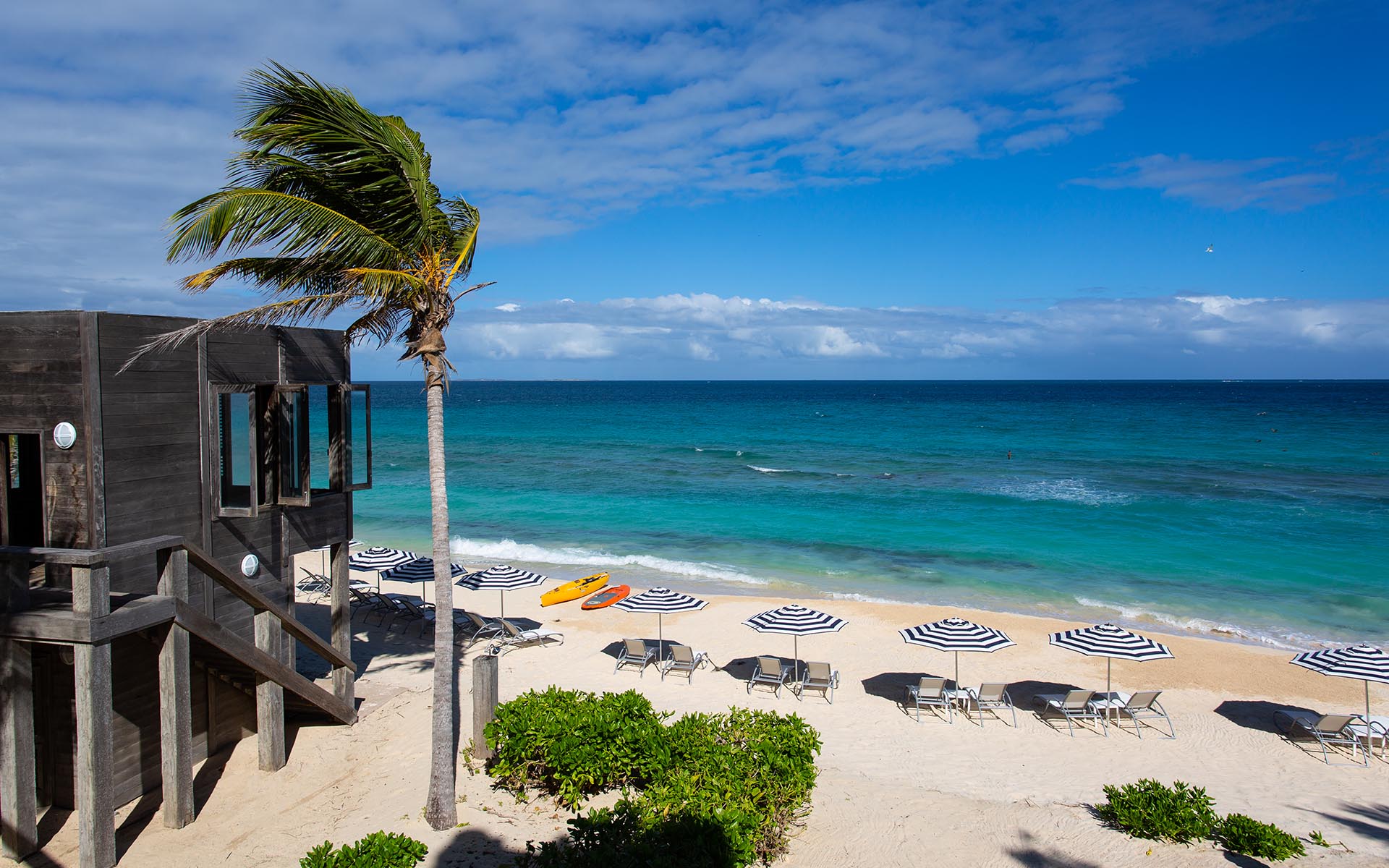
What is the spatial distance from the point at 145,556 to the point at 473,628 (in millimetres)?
7979

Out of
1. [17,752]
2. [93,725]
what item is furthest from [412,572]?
[93,725]

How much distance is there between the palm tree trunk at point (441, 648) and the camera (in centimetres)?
756

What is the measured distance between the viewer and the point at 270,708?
345 inches

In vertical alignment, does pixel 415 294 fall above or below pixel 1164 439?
above

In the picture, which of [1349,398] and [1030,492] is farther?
[1349,398]

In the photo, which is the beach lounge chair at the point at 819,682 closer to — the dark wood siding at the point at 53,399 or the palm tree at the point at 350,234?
the palm tree at the point at 350,234

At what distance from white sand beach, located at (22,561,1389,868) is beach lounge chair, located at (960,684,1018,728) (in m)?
0.26

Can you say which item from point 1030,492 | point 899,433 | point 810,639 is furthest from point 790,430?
point 810,639

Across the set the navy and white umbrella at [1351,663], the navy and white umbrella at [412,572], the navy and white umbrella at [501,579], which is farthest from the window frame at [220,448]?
the navy and white umbrella at [1351,663]

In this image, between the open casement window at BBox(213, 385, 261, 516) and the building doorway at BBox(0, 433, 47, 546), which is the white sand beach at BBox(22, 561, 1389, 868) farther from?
the building doorway at BBox(0, 433, 47, 546)

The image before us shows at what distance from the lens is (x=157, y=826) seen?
25.2ft

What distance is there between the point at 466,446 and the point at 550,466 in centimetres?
1161

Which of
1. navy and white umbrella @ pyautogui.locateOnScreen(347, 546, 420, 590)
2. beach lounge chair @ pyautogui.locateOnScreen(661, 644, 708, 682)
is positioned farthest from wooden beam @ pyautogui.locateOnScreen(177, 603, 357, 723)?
navy and white umbrella @ pyautogui.locateOnScreen(347, 546, 420, 590)

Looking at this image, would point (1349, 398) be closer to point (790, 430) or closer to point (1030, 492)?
point (790, 430)
